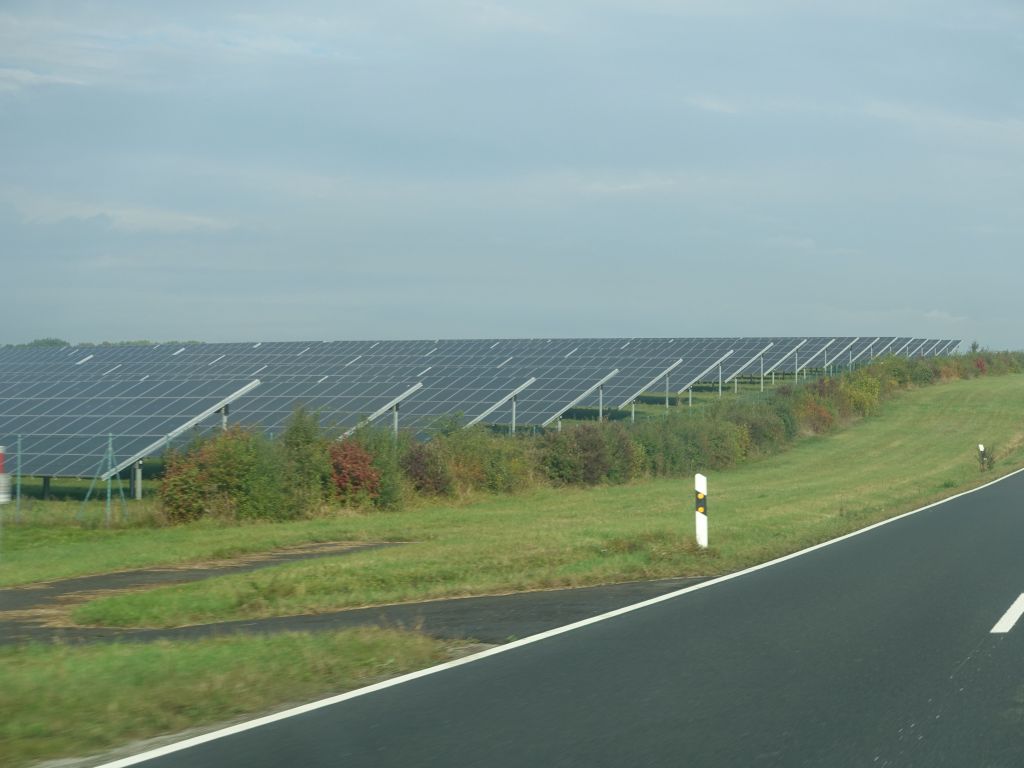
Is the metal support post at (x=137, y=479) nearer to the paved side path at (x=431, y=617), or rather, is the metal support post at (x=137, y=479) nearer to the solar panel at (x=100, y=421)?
the solar panel at (x=100, y=421)

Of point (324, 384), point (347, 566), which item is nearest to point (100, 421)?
point (324, 384)

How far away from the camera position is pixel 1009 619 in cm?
1023

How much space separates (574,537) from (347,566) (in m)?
4.56

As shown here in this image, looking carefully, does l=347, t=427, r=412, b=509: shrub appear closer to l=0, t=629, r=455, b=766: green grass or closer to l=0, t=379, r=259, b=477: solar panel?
l=0, t=379, r=259, b=477: solar panel

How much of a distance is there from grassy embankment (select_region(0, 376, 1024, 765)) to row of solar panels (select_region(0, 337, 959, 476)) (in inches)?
211

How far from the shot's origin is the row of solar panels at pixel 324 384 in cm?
2833

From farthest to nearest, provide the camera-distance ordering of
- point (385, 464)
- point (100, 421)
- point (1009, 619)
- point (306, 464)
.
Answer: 1. point (100, 421)
2. point (385, 464)
3. point (306, 464)
4. point (1009, 619)

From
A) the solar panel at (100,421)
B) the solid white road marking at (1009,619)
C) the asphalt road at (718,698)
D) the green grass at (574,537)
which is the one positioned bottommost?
the green grass at (574,537)

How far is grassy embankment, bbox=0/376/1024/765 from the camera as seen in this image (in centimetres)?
748

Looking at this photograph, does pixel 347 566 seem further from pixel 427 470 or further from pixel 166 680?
pixel 427 470

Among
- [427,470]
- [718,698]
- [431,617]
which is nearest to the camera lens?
[718,698]

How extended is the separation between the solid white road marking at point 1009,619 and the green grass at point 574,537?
4.24 meters

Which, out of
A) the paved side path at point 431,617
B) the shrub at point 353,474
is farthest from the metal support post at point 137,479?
the paved side path at point 431,617

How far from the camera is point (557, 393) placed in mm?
42188
